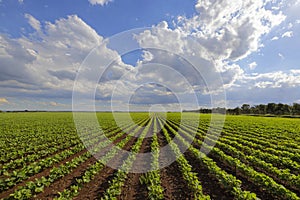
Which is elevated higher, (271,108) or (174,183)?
(271,108)

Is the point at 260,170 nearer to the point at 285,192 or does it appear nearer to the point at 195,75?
the point at 285,192

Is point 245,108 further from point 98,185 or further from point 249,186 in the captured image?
point 98,185

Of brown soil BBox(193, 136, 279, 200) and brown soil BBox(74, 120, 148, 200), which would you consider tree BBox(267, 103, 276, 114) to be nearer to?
brown soil BBox(193, 136, 279, 200)

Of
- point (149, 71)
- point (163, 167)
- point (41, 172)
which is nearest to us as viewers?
point (41, 172)

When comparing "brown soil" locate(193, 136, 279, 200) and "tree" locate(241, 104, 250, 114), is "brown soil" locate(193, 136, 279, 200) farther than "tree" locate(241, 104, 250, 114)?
No

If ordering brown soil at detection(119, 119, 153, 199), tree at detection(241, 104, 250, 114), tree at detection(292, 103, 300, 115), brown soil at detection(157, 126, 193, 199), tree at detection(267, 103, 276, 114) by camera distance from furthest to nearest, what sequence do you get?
tree at detection(241, 104, 250, 114) < tree at detection(267, 103, 276, 114) < tree at detection(292, 103, 300, 115) < brown soil at detection(157, 126, 193, 199) < brown soil at detection(119, 119, 153, 199)

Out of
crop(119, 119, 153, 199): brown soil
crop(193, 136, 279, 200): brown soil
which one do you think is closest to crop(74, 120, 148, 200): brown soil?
crop(119, 119, 153, 199): brown soil

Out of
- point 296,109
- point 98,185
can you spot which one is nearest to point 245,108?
point 296,109

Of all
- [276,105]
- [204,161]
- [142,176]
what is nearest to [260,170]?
[204,161]

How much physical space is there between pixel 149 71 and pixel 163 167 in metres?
9.61

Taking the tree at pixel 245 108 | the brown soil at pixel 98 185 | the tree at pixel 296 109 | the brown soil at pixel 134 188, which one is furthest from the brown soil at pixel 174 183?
the tree at pixel 245 108

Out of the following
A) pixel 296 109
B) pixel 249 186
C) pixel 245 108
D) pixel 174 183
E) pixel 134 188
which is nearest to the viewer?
pixel 134 188

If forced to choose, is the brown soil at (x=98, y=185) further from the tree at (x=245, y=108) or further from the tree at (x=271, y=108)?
the tree at (x=245, y=108)

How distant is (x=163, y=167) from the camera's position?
1028cm
